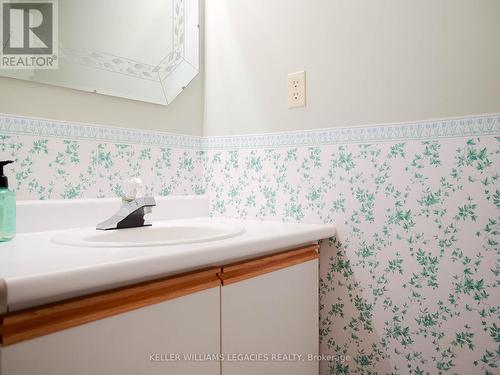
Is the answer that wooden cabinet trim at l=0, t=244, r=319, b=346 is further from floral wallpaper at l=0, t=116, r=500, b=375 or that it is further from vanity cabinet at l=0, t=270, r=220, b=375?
floral wallpaper at l=0, t=116, r=500, b=375

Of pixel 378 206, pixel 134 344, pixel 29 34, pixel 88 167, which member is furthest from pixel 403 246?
pixel 29 34

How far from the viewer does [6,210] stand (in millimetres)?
847

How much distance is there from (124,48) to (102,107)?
0.74 feet

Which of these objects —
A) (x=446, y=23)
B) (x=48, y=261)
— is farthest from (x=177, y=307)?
(x=446, y=23)

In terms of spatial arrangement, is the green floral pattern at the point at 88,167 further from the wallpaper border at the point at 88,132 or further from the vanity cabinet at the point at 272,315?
the vanity cabinet at the point at 272,315

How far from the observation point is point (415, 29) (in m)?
1.01

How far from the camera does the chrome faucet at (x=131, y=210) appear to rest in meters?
1.04

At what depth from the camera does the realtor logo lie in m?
0.97

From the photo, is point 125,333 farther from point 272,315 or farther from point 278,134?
point 278,134

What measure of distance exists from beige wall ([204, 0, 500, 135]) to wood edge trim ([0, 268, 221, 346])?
700mm

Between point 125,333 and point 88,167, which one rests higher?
point 88,167

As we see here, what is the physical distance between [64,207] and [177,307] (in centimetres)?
54

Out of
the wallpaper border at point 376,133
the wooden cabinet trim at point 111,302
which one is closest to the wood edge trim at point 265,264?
the wooden cabinet trim at point 111,302

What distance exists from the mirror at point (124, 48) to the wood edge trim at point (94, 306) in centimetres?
71
